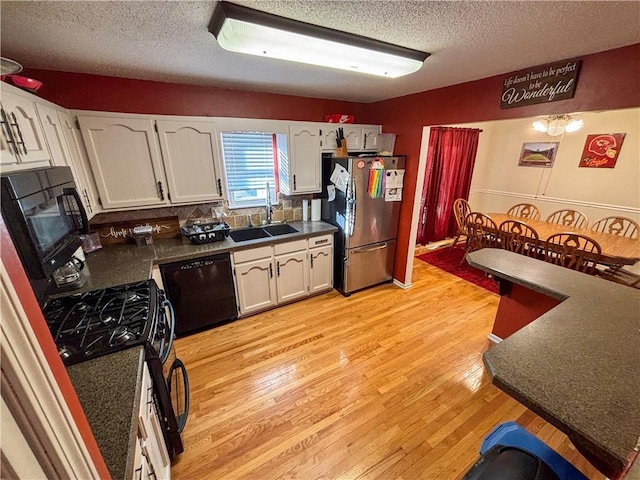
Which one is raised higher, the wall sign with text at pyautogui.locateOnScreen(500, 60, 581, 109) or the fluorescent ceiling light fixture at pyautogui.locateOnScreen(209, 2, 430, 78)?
the fluorescent ceiling light fixture at pyautogui.locateOnScreen(209, 2, 430, 78)

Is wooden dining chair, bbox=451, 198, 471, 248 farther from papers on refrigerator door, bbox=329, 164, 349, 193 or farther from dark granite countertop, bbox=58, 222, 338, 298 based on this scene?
dark granite countertop, bbox=58, 222, 338, 298

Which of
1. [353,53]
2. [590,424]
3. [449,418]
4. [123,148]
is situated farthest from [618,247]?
[123,148]

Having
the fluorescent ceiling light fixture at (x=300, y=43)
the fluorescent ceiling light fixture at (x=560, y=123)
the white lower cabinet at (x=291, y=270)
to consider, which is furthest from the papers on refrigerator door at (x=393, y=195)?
the fluorescent ceiling light fixture at (x=560, y=123)

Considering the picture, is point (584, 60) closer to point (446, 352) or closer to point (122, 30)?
point (446, 352)

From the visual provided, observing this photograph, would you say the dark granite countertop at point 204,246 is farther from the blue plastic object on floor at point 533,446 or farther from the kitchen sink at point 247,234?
the blue plastic object on floor at point 533,446

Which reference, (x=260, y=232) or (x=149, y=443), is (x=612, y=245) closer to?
(x=260, y=232)

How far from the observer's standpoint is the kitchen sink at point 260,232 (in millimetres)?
2672

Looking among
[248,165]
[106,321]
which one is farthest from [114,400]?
[248,165]

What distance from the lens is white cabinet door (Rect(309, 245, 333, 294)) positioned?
290 cm

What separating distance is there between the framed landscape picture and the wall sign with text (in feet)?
10.5

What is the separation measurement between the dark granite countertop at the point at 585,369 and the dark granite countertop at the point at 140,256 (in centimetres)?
200

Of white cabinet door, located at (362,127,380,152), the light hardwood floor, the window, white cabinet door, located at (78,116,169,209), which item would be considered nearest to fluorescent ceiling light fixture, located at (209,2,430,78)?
white cabinet door, located at (78,116,169,209)

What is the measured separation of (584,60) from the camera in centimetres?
156

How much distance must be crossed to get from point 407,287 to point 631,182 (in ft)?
11.2
